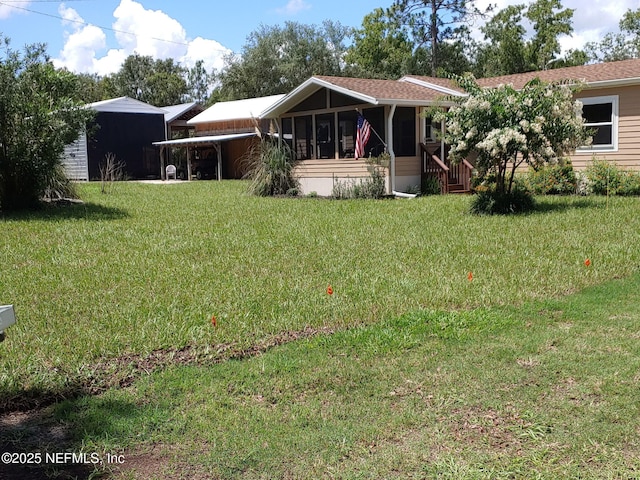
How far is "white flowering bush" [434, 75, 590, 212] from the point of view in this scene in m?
12.2

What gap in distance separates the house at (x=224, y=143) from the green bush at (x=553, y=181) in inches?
648

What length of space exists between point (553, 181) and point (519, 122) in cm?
475

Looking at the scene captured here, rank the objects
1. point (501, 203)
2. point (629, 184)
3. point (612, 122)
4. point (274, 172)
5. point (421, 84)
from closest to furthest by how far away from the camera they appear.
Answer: point (501, 203)
point (629, 184)
point (612, 122)
point (274, 172)
point (421, 84)

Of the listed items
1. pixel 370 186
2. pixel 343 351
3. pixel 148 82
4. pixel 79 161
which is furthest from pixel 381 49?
pixel 343 351

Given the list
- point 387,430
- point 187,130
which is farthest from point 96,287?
point 187,130

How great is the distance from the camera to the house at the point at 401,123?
1617 cm

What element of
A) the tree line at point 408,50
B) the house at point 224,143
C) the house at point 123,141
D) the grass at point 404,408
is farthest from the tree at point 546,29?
the grass at point 404,408

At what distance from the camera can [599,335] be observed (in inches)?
199

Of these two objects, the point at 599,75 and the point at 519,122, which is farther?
the point at 599,75

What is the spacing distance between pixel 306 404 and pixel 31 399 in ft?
5.95

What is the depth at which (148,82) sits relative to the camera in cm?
6475

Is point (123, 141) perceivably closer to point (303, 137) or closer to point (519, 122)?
point (303, 137)

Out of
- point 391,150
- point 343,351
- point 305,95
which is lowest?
point 343,351

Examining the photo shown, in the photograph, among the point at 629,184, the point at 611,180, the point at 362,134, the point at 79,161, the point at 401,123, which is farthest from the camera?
the point at 79,161
